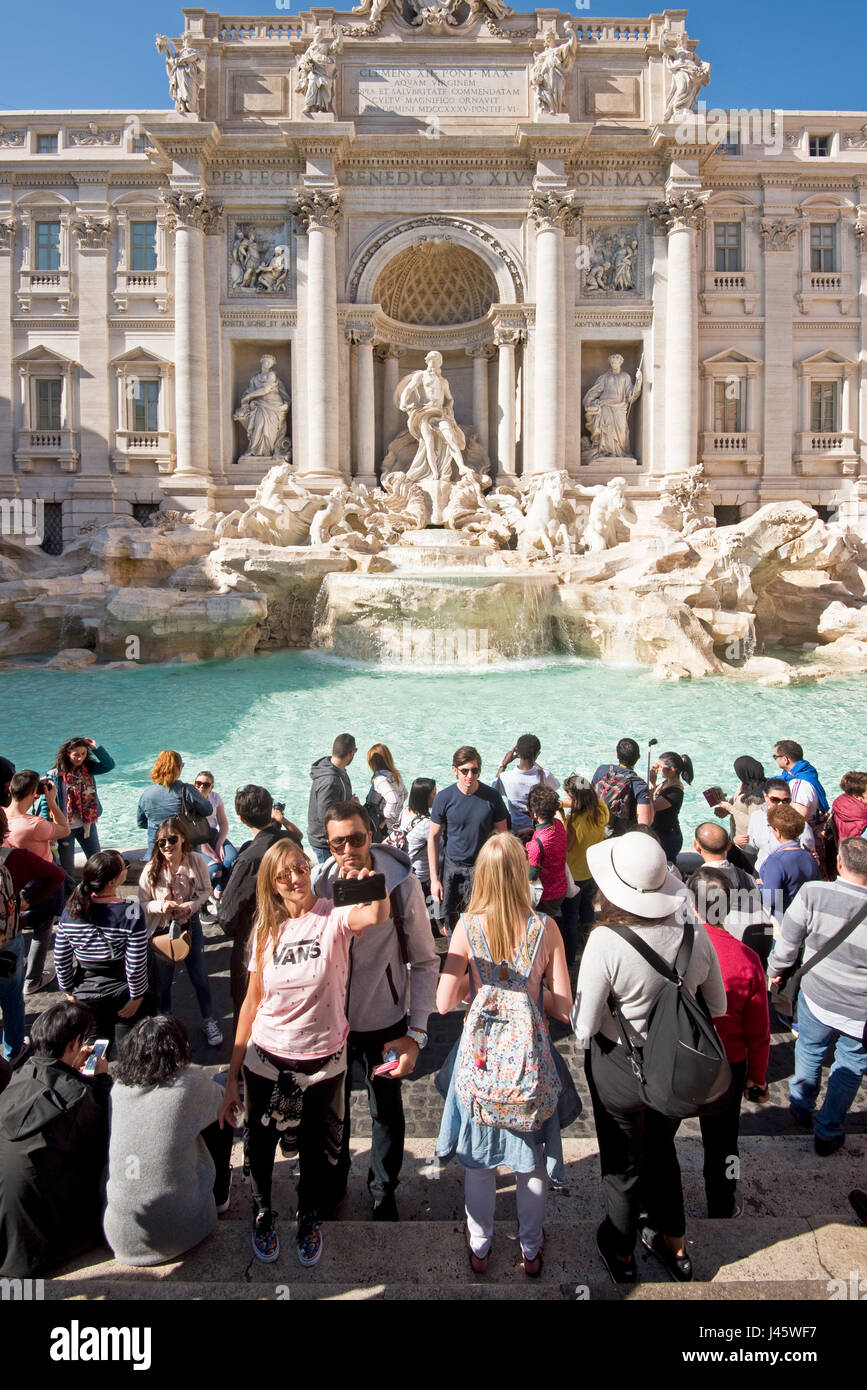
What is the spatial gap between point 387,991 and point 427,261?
76.8 feet

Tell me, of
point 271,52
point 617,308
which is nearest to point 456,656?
point 617,308

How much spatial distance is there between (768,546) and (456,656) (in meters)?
6.37

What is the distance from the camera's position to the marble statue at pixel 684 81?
20.2 meters

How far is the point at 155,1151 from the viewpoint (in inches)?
87.2

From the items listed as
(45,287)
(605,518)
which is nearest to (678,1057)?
(605,518)

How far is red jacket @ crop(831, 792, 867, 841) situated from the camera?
402 centimetres

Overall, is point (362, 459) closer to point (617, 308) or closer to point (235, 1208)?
point (617, 308)

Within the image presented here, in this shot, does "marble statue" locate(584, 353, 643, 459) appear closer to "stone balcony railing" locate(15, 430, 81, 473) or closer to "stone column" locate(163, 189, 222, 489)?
"stone column" locate(163, 189, 222, 489)

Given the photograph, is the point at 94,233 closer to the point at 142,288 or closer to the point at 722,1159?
the point at 142,288

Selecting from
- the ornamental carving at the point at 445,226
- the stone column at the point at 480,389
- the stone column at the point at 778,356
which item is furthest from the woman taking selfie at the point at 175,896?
the stone column at the point at 778,356

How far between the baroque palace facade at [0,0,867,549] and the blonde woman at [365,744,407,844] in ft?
55.0

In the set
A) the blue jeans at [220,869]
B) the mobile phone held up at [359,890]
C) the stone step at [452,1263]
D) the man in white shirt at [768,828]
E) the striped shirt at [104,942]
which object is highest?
the mobile phone held up at [359,890]

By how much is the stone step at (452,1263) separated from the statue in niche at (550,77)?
24.1 meters

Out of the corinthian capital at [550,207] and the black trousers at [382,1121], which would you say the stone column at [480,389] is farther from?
the black trousers at [382,1121]
